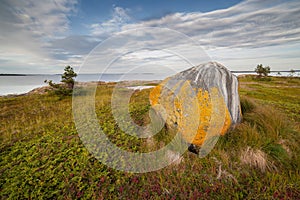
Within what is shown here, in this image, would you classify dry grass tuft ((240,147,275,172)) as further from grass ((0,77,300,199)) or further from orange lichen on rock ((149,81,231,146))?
orange lichen on rock ((149,81,231,146))

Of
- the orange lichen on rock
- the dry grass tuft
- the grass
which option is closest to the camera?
the grass

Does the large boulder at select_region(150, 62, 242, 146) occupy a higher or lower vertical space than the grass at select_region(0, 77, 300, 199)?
higher

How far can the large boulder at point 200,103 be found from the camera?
181 inches

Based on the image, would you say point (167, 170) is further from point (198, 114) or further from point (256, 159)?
point (256, 159)

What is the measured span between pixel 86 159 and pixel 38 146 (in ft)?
6.35

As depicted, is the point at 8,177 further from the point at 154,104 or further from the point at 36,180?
the point at 154,104

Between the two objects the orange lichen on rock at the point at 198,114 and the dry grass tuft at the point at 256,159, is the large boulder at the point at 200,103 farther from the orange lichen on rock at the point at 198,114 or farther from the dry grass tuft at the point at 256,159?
the dry grass tuft at the point at 256,159

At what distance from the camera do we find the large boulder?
15.1 ft

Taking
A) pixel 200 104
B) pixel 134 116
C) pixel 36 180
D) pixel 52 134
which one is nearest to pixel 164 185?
pixel 200 104

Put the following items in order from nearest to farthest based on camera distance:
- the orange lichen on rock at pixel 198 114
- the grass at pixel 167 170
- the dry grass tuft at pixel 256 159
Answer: the grass at pixel 167 170
the dry grass tuft at pixel 256 159
the orange lichen on rock at pixel 198 114

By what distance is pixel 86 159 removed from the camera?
443 centimetres

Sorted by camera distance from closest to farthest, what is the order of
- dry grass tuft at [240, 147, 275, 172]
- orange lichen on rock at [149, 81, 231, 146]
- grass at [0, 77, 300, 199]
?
grass at [0, 77, 300, 199]
dry grass tuft at [240, 147, 275, 172]
orange lichen on rock at [149, 81, 231, 146]

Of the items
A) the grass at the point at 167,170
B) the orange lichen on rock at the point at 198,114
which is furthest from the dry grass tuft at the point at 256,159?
the orange lichen on rock at the point at 198,114

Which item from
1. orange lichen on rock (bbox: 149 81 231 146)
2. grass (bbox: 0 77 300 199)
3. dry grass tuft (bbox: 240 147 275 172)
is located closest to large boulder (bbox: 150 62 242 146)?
orange lichen on rock (bbox: 149 81 231 146)
